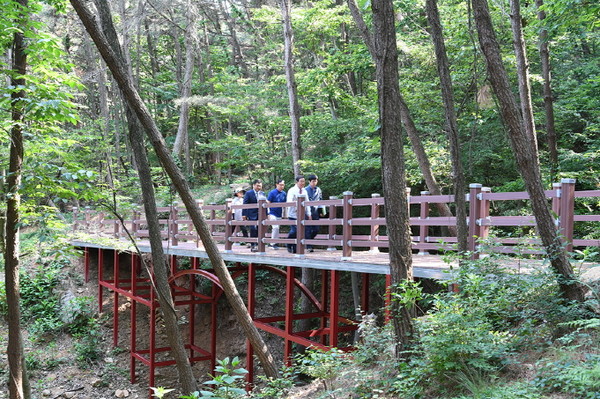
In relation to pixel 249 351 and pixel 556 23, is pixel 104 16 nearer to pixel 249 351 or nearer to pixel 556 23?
pixel 249 351

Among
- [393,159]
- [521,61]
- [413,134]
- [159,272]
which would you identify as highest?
[521,61]

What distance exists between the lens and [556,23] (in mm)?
8375

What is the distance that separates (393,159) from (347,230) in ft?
10.9

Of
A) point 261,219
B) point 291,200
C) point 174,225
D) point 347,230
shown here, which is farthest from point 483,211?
point 174,225

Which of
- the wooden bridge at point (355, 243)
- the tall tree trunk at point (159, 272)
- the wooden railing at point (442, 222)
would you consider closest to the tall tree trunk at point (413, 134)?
the wooden bridge at point (355, 243)

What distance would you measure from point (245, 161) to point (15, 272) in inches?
515

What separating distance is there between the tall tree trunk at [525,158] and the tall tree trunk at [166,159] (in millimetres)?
4630

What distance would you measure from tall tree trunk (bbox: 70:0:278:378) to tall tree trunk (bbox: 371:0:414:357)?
330 cm

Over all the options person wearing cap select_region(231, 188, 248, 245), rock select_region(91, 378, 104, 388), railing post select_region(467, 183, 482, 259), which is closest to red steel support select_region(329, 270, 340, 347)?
railing post select_region(467, 183, 482, 259)

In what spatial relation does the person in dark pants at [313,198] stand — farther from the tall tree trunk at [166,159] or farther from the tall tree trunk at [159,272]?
the tall tree trunk at [159,272]

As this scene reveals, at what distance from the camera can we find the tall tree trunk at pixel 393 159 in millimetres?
5578

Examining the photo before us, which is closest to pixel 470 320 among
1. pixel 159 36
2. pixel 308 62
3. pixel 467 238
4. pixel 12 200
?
pixel 467 238

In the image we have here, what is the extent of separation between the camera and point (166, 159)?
307 inches

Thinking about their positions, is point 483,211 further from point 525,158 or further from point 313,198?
point 313,198
